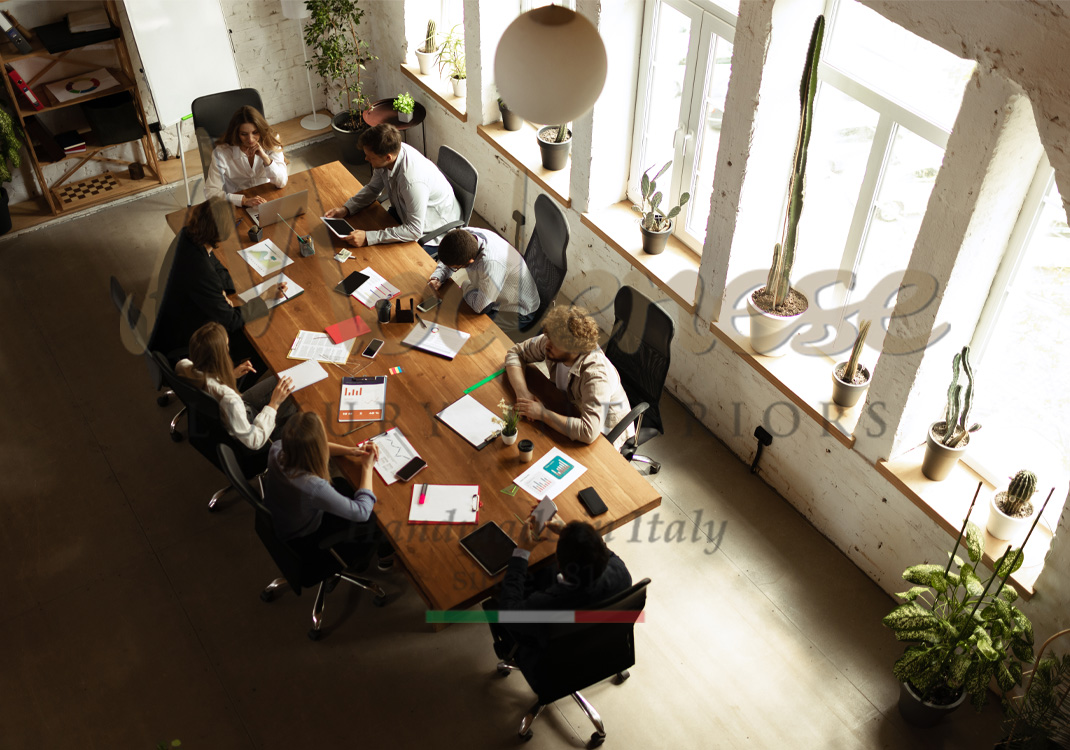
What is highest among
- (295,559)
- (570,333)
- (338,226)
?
(570,333)

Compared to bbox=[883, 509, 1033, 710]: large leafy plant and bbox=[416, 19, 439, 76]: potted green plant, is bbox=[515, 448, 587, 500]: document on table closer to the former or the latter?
bbox=[883, 509, 1033, 710]: large leafy plant

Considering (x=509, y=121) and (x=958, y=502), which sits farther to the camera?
(x=509, y=121)

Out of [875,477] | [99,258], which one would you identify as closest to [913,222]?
[875,477]

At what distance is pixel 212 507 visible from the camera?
16.0 feet

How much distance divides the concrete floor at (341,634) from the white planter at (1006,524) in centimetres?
86

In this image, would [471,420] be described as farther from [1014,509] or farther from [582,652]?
[1014,509]

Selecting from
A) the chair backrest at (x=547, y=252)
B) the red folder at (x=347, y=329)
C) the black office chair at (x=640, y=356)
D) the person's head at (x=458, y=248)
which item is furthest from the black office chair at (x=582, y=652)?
the chair backrest at (x=547, y=252)

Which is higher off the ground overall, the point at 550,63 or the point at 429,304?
the point at 550,63

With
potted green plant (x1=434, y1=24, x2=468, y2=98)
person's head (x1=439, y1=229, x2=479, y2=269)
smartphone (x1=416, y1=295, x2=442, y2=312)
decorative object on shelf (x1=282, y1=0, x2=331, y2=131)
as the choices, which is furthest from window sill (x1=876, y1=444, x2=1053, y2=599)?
decorative object on shelf (x1=282, y1=0, x2=331, y2=131)

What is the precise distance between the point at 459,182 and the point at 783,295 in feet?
8.00

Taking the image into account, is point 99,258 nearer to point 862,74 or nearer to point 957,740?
point 862,74

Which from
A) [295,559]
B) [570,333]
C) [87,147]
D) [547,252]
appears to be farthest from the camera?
[87,147]

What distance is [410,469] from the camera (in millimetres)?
4016

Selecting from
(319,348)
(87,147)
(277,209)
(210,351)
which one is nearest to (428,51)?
(277,209)
